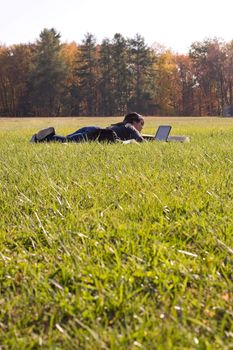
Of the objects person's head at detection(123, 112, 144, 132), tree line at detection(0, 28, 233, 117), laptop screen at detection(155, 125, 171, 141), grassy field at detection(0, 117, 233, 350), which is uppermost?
tree line at detection(0, 28, 233, 117)

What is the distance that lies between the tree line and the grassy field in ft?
196

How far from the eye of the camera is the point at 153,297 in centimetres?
190

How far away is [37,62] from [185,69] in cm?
2697

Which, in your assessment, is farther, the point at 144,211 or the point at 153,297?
the point at 144,211

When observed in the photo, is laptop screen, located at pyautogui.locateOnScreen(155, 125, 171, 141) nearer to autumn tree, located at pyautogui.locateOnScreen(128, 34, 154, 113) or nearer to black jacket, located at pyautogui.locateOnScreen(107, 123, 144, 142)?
black jacket, located at pyautogui.locateOnScreen(107, 123, 144, 142)

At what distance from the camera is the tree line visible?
204ft

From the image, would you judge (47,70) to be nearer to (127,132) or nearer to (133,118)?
(133,118)

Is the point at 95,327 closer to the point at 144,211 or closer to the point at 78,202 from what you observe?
the point at 144,211

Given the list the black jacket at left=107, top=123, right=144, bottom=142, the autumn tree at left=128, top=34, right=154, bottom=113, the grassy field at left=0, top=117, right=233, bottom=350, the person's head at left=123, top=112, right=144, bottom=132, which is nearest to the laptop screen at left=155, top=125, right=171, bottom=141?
the person's head at left=123, top=112, right=144, bottom=132

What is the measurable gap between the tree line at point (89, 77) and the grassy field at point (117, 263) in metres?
59.7

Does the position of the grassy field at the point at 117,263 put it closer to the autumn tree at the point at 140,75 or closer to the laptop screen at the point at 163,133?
the laptop screen at the point at 163,133

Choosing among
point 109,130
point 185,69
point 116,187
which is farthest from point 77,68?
point 116,187

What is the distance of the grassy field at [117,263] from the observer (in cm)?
166

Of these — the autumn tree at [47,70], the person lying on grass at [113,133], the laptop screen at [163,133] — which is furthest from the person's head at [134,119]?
the autumn tree at [47,70]
